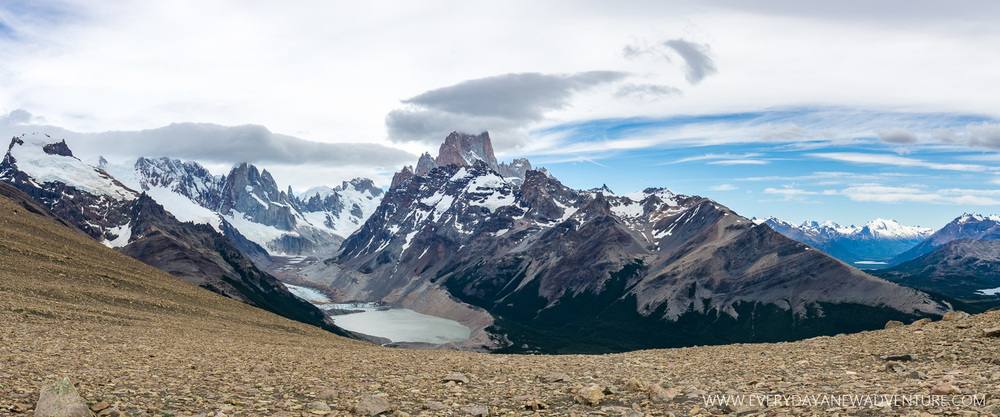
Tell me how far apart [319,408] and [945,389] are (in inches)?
994

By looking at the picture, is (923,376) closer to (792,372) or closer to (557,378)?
(792,372)

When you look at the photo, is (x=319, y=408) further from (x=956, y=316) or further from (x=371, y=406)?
(x=956, y=316)

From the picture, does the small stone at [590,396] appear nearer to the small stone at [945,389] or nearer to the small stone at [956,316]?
the small stone at [945,389]

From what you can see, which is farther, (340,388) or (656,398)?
(340,388)

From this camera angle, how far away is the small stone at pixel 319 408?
79.2ft

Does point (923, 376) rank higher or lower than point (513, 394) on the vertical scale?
higher

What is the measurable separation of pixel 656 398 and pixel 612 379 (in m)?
7.31

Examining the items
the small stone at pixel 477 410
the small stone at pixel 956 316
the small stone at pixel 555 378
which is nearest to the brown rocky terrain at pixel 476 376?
the small stone at pixel 555 378

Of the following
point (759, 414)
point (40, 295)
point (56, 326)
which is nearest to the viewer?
point (759, 414)

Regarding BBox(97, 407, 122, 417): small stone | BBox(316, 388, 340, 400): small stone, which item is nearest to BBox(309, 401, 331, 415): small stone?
BBox(316, 388, 340, 400): small stone

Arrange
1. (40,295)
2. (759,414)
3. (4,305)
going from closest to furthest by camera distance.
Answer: (759,414) → (4,305) → (40,295)

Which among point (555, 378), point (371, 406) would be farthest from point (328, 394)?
point (555, 378)

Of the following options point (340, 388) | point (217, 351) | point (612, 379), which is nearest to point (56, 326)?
point (217, 351)

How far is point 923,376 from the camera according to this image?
26.5m
